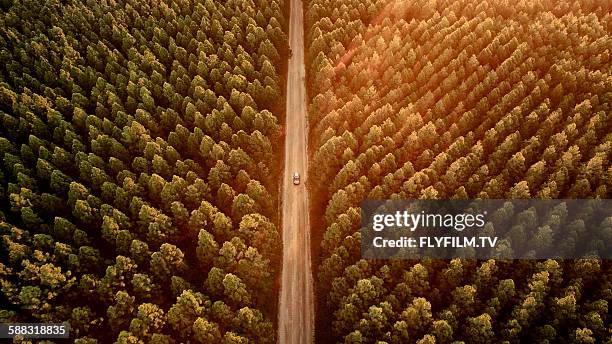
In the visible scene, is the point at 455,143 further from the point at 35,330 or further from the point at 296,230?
the point at 35,330

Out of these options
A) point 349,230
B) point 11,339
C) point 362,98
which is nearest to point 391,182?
point 349,230

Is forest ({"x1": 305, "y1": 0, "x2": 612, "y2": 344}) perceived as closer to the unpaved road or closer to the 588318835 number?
the unpaved road

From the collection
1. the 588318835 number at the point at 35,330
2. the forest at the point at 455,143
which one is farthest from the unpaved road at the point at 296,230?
the 588318835 number at the point at 35,330

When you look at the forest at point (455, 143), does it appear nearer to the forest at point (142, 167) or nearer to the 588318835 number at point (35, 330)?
the forest at point (142, 167)

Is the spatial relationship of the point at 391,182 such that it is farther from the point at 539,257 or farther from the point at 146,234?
the point at 146,234

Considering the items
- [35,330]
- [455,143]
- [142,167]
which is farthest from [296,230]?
[35,330]

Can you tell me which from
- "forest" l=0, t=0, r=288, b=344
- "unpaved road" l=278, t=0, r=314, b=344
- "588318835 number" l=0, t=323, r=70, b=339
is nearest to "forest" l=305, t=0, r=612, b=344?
"unpaved road" l=278, t=0, r=314, b=344
